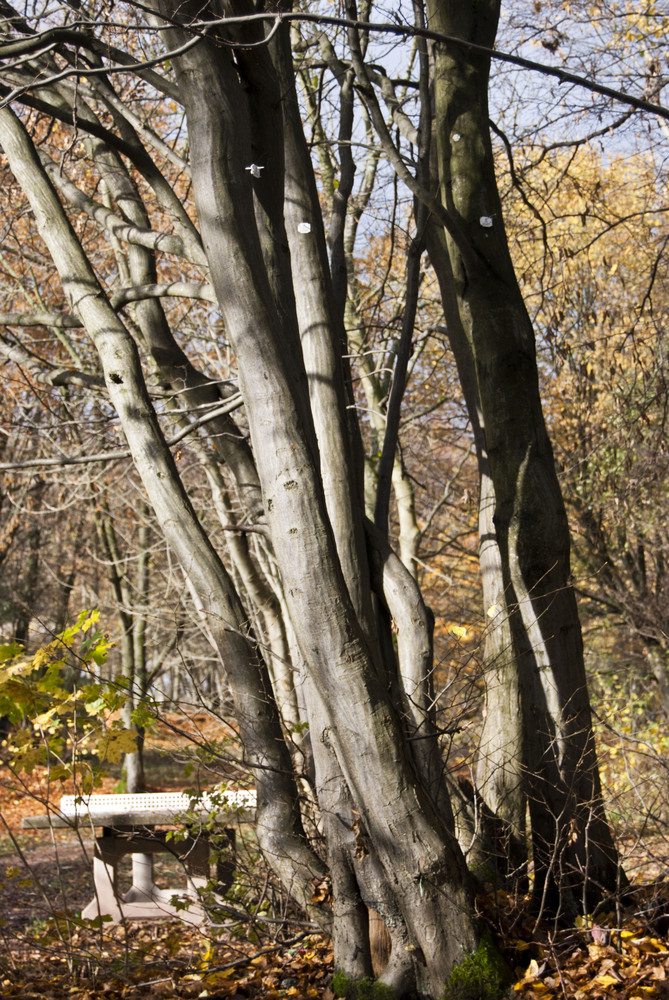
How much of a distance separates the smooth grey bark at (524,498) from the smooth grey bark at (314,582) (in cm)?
89

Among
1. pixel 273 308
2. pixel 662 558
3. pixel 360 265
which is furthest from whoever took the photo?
pixel 360 265

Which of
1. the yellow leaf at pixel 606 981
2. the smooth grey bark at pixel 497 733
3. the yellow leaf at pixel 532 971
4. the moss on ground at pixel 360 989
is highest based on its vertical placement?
the smooth grey bark at pixel 497 733

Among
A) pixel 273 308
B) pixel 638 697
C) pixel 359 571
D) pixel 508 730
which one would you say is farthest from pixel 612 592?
pixel 273 308

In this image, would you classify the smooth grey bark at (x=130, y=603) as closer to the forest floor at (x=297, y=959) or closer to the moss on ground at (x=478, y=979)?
the forest floor at (x=297, y=959)

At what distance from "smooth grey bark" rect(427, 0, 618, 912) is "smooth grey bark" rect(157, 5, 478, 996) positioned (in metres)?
0.89

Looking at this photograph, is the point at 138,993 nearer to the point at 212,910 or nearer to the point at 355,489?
A: the point at 212,910

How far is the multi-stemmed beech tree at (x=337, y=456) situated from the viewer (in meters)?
3.08

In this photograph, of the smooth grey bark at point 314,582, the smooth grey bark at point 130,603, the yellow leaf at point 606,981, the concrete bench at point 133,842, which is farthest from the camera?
the smooth grey bark at point 130,603

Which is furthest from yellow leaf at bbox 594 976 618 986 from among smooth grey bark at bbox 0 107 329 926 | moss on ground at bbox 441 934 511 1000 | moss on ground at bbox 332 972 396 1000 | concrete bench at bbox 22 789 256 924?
concrete bench at bbox 22 789 256 924

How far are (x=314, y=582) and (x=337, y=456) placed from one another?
957 millimetres

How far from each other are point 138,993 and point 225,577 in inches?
73.9

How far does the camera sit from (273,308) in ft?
10.6

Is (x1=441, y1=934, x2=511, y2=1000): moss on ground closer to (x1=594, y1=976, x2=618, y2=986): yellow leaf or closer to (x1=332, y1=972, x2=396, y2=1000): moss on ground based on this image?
(x1=332, y1=972, x2=396, y2=1000): moss on ground

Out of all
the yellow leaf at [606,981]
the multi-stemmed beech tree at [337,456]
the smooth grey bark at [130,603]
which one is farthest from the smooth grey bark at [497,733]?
the smooth grey bark at [130,603]
